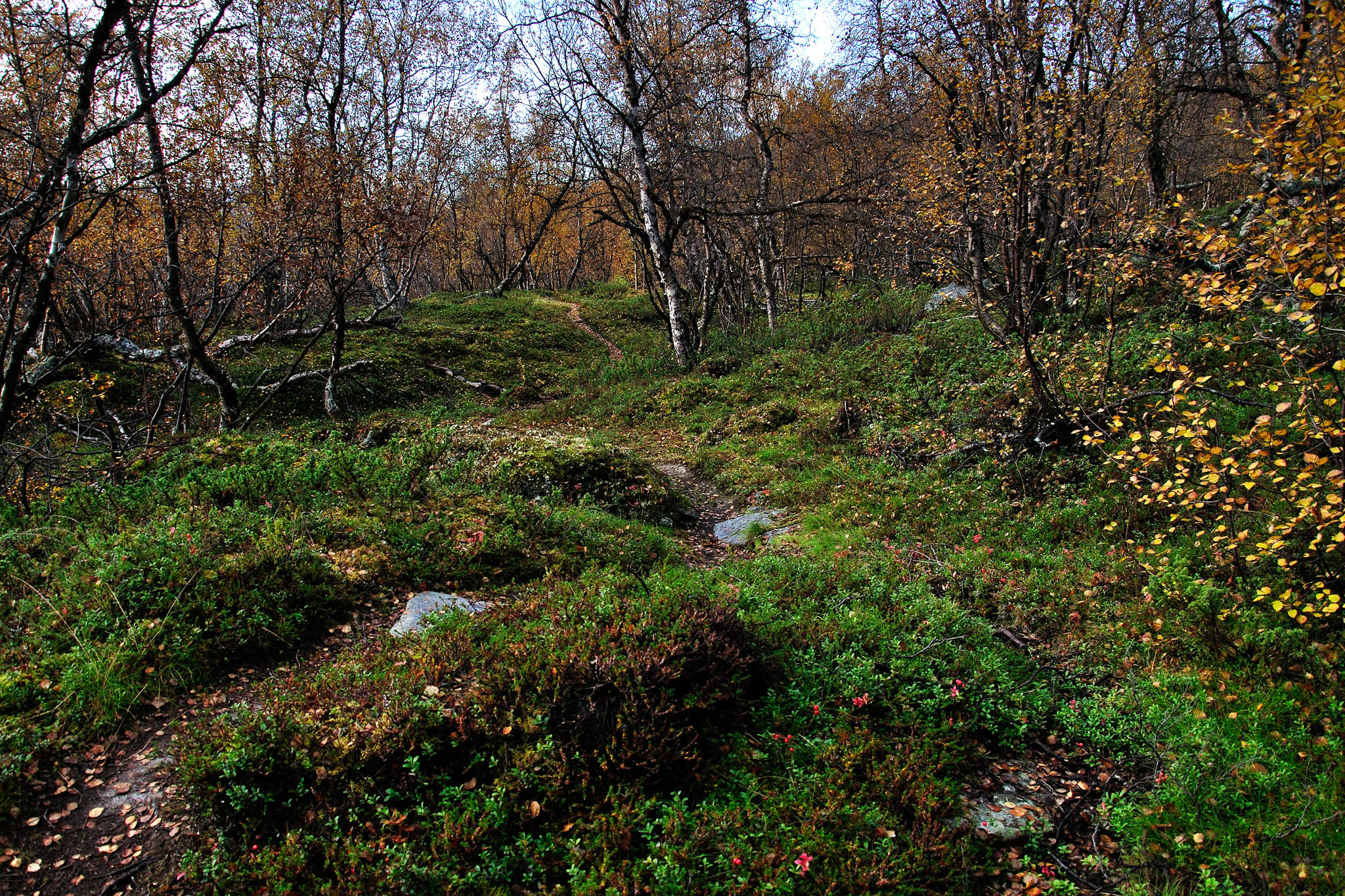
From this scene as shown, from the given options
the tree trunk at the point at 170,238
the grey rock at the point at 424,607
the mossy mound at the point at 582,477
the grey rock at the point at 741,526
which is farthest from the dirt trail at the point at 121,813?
Answer: the tree trunk at the point at 170,238

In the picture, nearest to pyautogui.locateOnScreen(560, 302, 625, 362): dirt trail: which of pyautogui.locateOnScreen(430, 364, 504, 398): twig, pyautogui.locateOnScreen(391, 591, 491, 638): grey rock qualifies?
pyautogui.locateOnScreen(430, 364, 504, 398): twig

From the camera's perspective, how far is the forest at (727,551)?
3.26m

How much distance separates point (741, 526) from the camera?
8.38 metres

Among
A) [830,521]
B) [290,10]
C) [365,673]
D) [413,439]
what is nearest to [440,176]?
[290,10]

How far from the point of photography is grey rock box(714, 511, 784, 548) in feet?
26.3

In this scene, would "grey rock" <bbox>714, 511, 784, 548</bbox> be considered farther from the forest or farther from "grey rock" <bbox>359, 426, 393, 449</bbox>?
"grey rock" <bbox>359, 426, 393, 449</bbox>

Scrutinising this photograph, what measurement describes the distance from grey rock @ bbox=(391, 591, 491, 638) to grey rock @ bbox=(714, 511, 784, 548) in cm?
343

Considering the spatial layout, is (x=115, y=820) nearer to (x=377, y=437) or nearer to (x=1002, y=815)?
(x=1002, y=815)

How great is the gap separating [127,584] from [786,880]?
4.87 m

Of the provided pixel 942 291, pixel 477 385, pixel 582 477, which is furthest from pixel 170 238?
pixel 942 291

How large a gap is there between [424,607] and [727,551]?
3.63m

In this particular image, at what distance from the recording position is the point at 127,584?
467cm

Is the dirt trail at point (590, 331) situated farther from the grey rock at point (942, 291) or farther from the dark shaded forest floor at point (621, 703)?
the dark shaded forest floor at point (621, 703)

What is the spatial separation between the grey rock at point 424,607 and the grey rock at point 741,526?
343 centimetres
